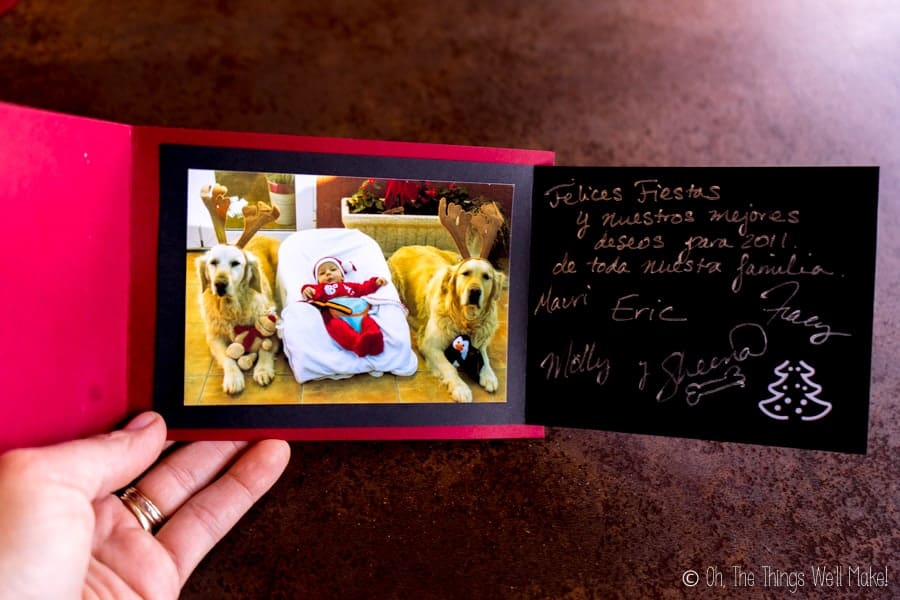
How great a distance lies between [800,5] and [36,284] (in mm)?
1090

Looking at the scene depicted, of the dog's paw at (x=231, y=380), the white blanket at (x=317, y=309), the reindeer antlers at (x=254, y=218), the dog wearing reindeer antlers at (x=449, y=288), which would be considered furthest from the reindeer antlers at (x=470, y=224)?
the dog's paw at (x=231, y=380)

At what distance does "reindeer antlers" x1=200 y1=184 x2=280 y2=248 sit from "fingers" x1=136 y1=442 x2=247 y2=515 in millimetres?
281

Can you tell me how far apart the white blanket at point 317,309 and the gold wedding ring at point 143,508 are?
0.25m

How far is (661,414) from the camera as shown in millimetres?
739

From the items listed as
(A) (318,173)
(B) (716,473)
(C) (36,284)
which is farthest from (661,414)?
(C) (36,284)

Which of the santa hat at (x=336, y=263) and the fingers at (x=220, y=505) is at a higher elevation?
the santa hat at (x=336, y=263)

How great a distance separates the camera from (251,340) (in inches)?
28.8

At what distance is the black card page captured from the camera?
0.71 m

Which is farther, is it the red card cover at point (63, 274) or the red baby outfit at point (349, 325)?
the red baby outfit at point (349, 325)

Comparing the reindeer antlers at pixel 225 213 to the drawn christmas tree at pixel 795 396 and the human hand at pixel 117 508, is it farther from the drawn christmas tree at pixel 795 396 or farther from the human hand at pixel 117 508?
the drawn christmas tree at pixel 795 396

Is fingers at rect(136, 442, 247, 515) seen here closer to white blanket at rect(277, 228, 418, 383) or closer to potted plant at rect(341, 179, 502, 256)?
white blanket at rect(277, 228, 418, 383)

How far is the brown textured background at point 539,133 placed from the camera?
74cm

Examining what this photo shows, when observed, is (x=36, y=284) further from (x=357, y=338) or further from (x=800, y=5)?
(x=800, y=5)

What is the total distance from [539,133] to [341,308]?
37cm
